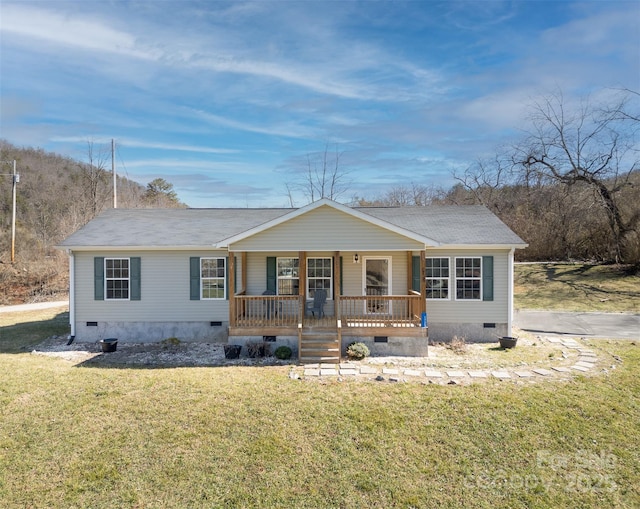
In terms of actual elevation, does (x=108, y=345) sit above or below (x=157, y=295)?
below

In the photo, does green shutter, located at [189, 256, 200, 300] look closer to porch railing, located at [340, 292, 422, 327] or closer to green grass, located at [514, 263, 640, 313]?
porch railing, located at [340, 292, 422, 327]

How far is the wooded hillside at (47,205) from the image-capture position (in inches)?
915

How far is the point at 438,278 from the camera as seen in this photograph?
12.4 m

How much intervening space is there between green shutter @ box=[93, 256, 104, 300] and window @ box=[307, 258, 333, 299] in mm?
6988

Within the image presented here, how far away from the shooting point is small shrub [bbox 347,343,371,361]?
414 inches

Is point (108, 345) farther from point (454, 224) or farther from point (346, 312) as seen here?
point (454, 224)

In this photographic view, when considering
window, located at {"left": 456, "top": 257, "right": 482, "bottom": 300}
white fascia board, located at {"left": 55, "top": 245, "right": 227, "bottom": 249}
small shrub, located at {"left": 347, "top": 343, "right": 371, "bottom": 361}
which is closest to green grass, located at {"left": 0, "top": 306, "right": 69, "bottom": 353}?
white fascia board, located at {"left": 55, "top": 245, "right": 227, "bottom": 249}

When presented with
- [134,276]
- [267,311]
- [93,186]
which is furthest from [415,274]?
[93,186]

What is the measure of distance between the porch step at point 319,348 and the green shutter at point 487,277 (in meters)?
5.26

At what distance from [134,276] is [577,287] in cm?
2284

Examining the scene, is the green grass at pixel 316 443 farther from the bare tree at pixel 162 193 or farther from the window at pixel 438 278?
the bare tree at pixel 162 193

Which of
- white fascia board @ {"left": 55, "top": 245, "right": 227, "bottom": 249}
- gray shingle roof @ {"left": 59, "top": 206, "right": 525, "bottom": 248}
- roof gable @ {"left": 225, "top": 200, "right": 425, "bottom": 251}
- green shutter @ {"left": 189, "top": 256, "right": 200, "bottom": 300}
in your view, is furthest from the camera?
green shutter @ {"left": 189, "top": 256, "right": 200, "bottom": 300}

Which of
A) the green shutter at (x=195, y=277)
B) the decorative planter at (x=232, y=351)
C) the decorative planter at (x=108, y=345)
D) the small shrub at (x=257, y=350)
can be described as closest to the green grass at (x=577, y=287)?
the small shrub at (x=257, y=350)

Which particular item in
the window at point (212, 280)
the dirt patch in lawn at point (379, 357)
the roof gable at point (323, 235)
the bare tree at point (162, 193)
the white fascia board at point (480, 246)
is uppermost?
the bare tree at point (162, 193)
